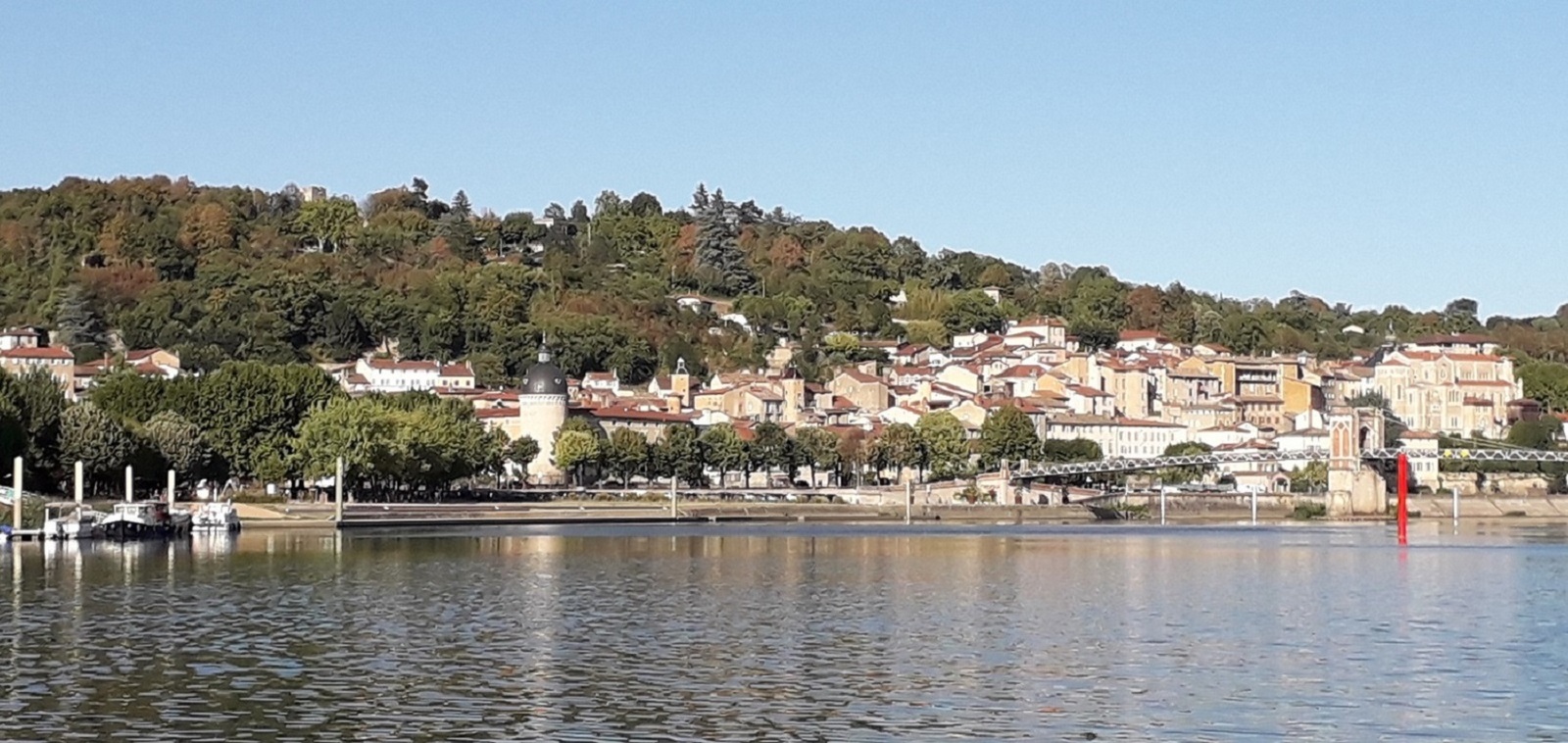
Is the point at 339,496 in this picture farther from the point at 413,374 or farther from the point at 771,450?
the point at 413,374

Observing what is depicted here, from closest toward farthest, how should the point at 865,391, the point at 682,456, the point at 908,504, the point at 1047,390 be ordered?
1. the point at 908,504
2. the point at 682,456
3. the point at 1047,390
4. the point at 865,391

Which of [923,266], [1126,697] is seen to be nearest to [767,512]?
[1126,697]

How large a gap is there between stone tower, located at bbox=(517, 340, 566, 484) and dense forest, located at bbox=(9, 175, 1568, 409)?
74.9 ft

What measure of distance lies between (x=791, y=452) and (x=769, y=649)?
3154 inches

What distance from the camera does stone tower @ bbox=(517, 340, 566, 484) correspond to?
107m

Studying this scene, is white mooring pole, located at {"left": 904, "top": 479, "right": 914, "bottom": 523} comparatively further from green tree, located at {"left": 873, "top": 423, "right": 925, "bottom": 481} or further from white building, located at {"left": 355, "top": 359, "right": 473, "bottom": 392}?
white building, located at {"left": 355, "top": 359, "right": 473, "bottom": 392}

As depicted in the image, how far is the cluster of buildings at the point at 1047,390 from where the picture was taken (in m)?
119

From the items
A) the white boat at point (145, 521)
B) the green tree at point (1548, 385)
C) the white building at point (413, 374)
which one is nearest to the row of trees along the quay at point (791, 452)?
the white building at point (413, 374)

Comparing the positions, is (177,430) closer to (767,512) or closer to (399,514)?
(399,514)

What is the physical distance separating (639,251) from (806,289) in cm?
1857

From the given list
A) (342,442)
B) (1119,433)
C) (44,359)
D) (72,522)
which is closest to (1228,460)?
(1119,433)

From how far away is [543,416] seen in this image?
108 metres

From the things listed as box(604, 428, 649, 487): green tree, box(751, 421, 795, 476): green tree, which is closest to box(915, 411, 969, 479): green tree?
box(751, 421, 795, 476): green tree

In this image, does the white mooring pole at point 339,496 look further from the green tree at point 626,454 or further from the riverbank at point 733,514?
the green tree at point 626,454
